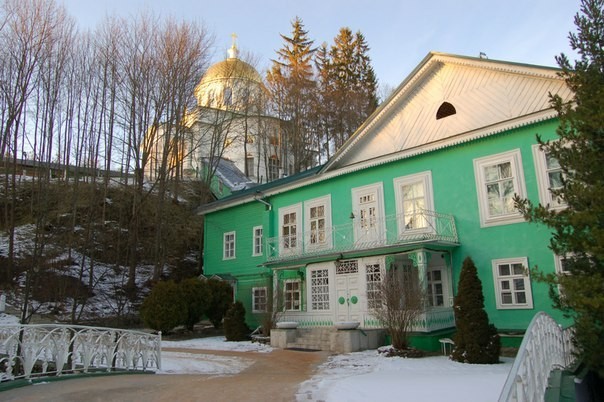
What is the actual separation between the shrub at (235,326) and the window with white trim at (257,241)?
3261mm

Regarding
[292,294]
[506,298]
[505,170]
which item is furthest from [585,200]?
[292,294]

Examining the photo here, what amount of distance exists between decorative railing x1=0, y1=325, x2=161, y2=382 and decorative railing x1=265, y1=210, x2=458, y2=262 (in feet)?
25.0

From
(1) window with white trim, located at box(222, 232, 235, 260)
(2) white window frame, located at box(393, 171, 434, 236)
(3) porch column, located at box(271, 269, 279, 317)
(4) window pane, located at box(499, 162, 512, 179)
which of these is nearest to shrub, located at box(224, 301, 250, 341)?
(3) porch column, located at box(271, 269, 279, 317)

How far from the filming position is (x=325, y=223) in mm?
18297

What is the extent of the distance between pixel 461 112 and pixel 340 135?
20.8 metres

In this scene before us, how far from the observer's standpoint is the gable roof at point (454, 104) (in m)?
13.5

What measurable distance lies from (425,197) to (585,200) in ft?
30.0

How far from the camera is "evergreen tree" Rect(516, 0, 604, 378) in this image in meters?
5.88

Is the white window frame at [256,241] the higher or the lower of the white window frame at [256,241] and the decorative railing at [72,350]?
the higher

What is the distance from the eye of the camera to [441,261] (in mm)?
14648

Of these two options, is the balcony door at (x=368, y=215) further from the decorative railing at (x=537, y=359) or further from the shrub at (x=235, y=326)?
the decorative railing at (x=537, y=359)

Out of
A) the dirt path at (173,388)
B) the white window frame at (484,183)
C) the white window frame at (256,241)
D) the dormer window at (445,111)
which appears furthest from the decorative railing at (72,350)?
the dormer window at (445,111)

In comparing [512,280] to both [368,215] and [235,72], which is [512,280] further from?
[235,72]

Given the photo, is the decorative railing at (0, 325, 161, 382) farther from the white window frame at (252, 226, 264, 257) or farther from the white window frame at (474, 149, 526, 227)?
the white window frame at (252, 226, 264, 257)
